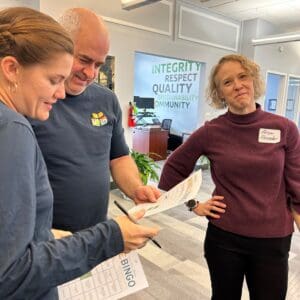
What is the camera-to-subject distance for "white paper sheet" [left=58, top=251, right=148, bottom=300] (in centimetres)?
94

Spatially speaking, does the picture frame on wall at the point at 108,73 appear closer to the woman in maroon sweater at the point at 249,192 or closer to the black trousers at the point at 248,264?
the woman in maroon sweater at the point at 249,192

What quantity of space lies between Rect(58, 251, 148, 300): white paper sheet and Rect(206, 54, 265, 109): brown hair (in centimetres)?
94

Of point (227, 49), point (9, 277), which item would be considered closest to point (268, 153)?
point (9, 277)

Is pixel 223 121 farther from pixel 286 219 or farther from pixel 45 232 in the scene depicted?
pixel 45 232

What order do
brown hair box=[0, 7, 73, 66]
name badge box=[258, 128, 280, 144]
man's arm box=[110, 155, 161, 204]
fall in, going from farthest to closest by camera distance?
name badge box=[258, 128, 280, 144] < man's arm box=[110, 155, 161, 204] < brown hair box=[0, 7, 73, 66]

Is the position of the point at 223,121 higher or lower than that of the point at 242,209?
higher

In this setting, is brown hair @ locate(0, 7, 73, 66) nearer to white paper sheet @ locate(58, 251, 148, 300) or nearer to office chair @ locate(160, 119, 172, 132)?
white paper sheet @ locate(58, 251, 148, 300)

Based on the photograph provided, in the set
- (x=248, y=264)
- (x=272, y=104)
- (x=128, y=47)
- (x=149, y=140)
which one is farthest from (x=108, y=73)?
(x=272, y=104)

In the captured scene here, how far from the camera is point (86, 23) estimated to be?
1.10 metres

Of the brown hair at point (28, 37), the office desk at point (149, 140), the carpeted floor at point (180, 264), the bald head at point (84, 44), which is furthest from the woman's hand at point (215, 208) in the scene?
the office desk at point (149, 140)

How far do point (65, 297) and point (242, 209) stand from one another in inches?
31.3

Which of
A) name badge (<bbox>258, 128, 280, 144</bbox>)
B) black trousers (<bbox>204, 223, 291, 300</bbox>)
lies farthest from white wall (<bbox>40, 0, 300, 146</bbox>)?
black trousers (<bbox>204, 223, 291, 300</bbox>)

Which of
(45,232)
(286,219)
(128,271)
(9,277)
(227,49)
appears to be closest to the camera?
(9,277)

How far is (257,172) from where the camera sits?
1314mm
